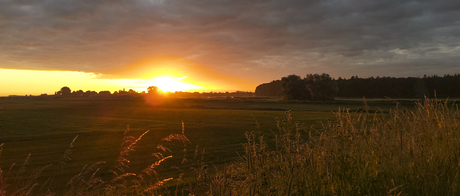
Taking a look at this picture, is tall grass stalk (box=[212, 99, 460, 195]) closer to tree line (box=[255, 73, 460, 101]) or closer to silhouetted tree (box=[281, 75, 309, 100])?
tree line (box=[255, 73, 460, 101])

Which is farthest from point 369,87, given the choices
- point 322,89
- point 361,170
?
point 361,170

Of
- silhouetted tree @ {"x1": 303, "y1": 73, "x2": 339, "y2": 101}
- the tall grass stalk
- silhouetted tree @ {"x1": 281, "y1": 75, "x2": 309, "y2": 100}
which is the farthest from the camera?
silhouetted tree @ {"x1": 281, "y1": 75, "x2": 309, "y2": 100}

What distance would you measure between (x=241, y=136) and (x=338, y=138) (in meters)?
14.9

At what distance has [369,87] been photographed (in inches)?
4697

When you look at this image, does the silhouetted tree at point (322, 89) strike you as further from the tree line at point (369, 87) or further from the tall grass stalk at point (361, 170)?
the tall grass stalk at point (361, 170)

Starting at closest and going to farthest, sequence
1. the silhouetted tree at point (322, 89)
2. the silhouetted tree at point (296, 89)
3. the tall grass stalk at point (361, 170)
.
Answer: the tall grass stalk at point (361, 170)
the silhouetted tree at point (322, 89)
the silhouetted tree at point (296, 89)

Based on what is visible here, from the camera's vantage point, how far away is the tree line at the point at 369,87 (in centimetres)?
8012

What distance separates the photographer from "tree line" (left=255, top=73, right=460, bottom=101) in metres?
80.1

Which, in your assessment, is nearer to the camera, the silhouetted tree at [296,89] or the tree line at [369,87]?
the tree line at [369,87]

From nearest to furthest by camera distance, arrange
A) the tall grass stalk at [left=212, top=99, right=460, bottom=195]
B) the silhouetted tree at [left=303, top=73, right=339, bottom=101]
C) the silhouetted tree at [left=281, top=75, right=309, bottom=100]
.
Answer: the tall grass stalk at [left=212, top=99, right=460, bottom=195], the silhouetted tree at [left=303, top=73, right=339, bottom=101], the silhouetted tree at [left=281, top=75, right=309, bottom=100]

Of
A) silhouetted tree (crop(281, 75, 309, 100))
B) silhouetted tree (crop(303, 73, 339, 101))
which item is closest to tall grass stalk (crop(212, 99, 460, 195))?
silhouetted tree (crop(303, 73, 339, 101))

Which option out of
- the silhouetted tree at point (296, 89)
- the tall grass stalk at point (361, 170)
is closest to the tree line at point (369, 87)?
the silhouetted tree at point (296, 89)

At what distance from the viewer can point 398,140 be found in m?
6.14

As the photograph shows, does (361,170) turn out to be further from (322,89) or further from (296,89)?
(296,89)
